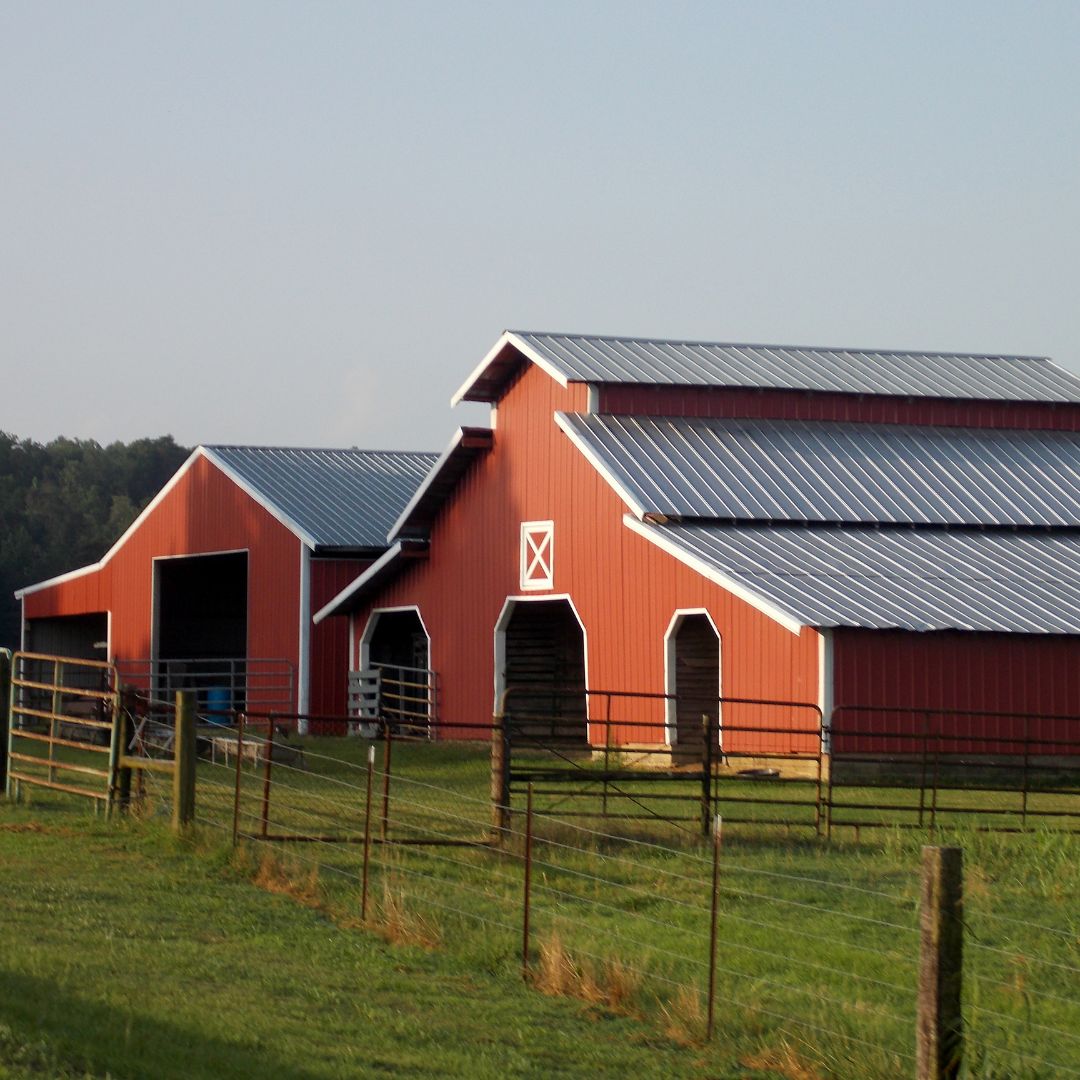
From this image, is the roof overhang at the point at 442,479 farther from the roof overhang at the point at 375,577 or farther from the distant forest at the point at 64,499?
the distant forest at the point at 64,499

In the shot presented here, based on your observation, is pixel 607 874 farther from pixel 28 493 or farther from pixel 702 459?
pixel 28 493

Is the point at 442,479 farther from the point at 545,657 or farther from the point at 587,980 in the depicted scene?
the point at 587,980

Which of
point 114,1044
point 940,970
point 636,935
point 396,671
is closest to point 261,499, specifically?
point 396,671

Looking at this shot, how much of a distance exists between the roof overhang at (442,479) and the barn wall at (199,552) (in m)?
4.05

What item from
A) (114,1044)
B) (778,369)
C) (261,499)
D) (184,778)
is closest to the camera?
(114,1044)

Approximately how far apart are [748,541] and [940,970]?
69.4 feet

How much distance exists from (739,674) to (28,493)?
72.6 m

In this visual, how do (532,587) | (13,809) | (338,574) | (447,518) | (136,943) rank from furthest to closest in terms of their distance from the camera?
(338,574) → (447,518) → (532,587) → (13,809) → (136,943)

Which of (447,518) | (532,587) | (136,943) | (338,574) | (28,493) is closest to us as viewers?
(136,943)

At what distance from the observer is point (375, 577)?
116ft

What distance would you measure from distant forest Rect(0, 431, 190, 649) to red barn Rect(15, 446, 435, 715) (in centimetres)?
3171

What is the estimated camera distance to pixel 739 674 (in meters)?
26.4

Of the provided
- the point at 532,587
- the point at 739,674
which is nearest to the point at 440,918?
the point at 739,674

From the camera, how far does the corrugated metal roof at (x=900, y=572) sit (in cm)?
2569
